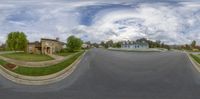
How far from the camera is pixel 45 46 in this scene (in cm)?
585

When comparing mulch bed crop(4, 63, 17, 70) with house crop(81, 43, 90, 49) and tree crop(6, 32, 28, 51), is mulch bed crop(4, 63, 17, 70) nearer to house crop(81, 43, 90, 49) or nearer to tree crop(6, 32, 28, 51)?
tree crop(6, 32, 28, 51)

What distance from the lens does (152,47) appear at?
7117 mm

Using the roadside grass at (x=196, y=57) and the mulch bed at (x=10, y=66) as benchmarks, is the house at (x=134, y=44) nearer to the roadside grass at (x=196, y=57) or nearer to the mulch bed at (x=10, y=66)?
the roadside grass at (x=196, y=57)

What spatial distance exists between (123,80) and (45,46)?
150 inches

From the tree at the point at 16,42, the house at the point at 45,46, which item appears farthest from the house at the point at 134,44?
the tree at the point at 16,42

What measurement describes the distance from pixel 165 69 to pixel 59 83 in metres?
4.00

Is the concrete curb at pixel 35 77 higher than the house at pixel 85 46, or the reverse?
the house at pixel 85 46

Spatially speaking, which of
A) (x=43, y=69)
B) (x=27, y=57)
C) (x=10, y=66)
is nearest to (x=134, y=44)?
(x=43, y=69)

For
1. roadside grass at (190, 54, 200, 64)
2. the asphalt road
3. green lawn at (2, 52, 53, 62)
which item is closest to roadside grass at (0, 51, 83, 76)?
green lawn at (2, 52, 53, 62)

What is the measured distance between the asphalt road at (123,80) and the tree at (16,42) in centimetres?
153

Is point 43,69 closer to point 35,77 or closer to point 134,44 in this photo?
point 35,77

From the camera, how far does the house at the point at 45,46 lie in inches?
229

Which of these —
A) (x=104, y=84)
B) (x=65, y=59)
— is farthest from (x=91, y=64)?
(x=65, y=59)

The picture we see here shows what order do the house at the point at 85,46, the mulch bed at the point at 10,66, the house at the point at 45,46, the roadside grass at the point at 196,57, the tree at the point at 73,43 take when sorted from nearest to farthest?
the house at the point at 45,46
the tree at the point at 73,43
the house at the point at 85,46
the mulch bed at the point at 10,66
the roadside grass at the point at 196,57
